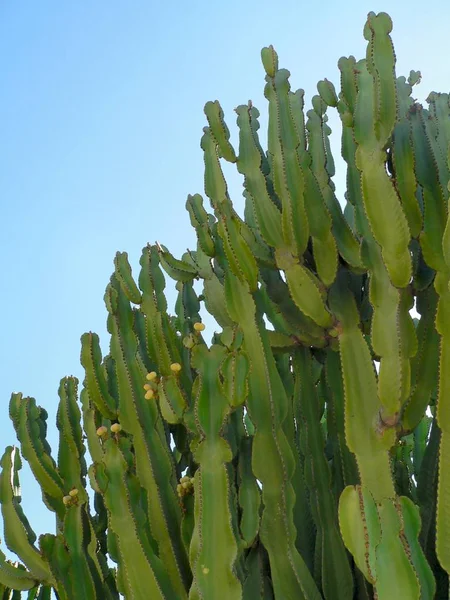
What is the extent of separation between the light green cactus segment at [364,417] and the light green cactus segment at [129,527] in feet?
1.96

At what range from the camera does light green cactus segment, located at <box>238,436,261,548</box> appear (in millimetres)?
2181

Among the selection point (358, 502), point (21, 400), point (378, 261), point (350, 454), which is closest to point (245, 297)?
point (378, 261)

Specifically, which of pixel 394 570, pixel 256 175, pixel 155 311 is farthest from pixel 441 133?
pixel 394 570

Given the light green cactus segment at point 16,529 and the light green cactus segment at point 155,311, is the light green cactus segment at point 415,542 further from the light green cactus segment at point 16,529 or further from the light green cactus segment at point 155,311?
Answer: the light green cactus segment at point 16,529

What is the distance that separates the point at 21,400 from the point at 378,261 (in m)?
1.35

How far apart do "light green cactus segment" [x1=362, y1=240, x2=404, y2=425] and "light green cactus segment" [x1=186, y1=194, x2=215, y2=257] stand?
577 millimetres

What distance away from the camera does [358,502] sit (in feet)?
5.84

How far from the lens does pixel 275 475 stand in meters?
2.22

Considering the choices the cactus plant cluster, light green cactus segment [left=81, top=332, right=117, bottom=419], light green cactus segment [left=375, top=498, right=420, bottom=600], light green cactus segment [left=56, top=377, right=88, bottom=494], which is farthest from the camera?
light green cactus segment [left=56, top=377, right=88, bottom=494]

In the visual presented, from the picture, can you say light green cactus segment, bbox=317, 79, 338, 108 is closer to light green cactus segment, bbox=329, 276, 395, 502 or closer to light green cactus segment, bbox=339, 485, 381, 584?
light green cactus segment, bbox=329, 276, 395, 502

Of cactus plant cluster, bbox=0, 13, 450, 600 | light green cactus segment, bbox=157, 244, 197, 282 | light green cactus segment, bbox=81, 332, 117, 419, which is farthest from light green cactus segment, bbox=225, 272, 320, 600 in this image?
light green cactus segment, bbox=157, 244, 197, 282

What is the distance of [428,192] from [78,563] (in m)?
1.52

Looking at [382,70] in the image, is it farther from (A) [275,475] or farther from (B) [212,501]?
(B) [212,501]

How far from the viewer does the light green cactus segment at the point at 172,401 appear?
220 centimetres
